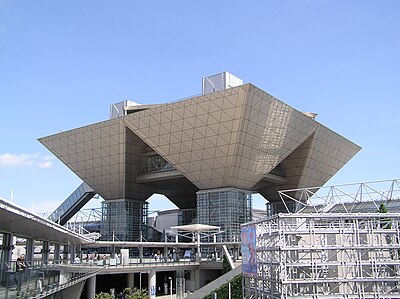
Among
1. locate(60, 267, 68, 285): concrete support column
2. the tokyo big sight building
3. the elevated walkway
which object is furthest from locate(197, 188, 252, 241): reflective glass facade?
locate(60, 267, 68, 285): concrete support column

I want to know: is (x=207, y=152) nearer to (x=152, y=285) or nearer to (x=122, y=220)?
(x=152, y=285)

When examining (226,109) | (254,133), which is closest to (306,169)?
(254,133)

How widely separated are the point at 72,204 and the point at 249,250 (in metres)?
58.0

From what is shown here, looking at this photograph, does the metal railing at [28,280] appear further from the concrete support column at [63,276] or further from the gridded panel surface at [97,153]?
the gridded panel surface at [97,153]

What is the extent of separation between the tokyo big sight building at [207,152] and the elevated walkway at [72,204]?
33.7ft

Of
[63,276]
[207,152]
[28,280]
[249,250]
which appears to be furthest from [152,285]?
[28,280]

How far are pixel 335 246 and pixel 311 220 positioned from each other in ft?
7.39

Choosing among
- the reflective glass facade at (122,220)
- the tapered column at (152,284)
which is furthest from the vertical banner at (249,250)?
the reflective glass facade at (122,220)

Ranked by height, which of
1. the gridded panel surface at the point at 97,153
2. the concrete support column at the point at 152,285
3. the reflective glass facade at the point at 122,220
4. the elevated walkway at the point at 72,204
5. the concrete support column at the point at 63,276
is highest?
the gridded panel surface at the point at 97,153

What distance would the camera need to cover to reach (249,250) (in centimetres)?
3164

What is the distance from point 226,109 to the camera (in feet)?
174

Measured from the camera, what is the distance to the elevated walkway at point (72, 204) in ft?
267

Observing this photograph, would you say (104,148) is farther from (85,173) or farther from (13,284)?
(13,284)

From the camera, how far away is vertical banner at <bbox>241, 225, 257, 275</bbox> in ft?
100
